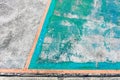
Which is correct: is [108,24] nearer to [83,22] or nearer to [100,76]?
[83,22]

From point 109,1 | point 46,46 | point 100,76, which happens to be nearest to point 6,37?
point 46,46

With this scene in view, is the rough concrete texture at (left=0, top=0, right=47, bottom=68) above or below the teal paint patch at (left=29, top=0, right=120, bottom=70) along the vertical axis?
below

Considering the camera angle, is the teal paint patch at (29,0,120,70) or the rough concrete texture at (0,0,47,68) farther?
the rough concrete texture at (0,0,47,68)

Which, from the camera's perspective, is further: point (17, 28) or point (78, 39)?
point (17, 28)

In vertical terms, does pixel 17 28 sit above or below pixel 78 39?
below
